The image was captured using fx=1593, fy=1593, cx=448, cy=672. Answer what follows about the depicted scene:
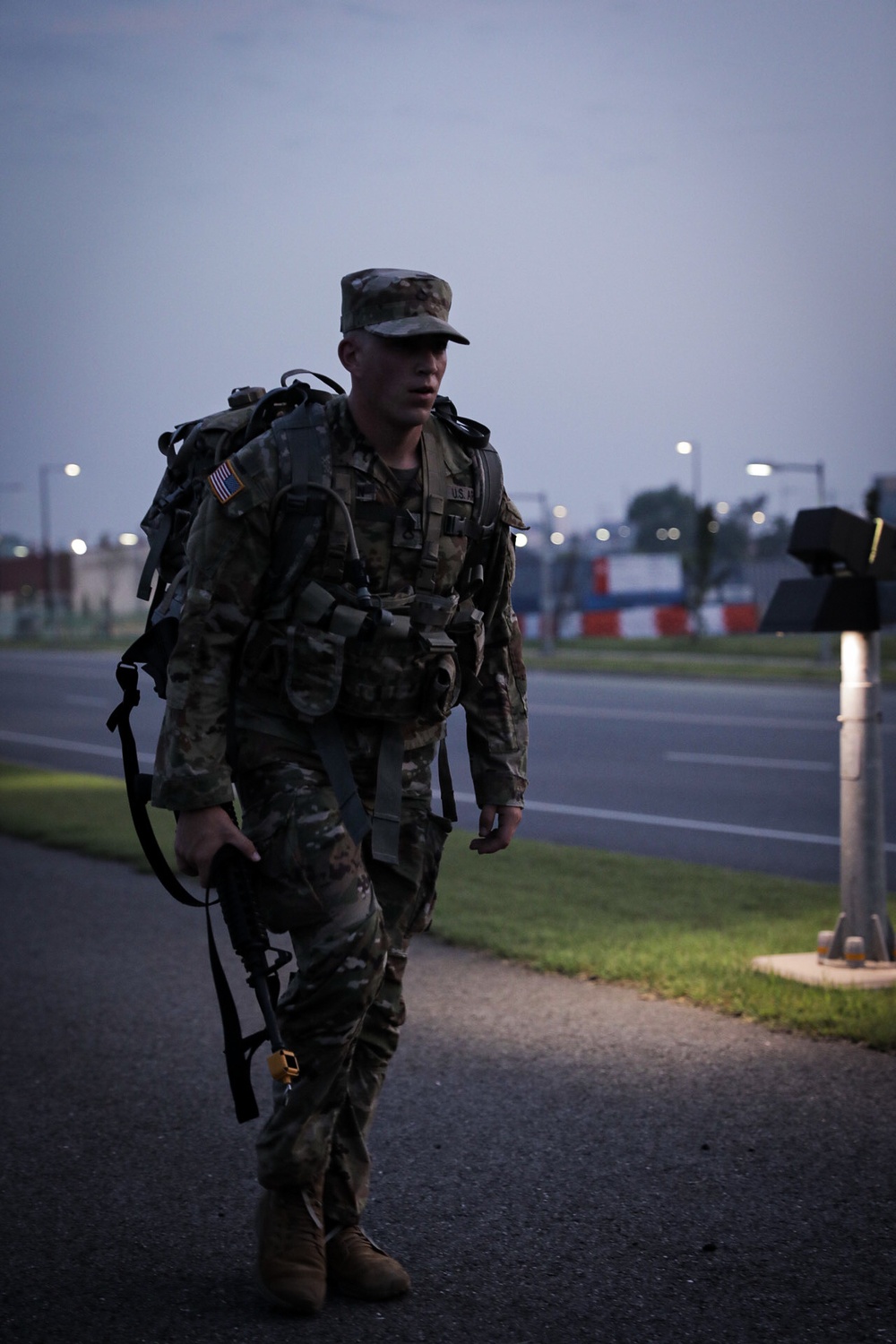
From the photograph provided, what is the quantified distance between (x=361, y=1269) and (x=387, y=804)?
988mm

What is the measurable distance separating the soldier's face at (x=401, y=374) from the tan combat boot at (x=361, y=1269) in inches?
70.2

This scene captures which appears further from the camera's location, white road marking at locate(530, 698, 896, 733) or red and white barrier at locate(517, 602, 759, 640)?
red and white barrier at locate(517, 602, 759, 640)

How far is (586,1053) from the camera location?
5215 mm

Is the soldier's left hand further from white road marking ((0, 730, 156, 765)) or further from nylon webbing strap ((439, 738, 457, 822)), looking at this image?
white road marking ((0, 730, 156, 765))

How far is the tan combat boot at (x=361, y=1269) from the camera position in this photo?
3.36 metres

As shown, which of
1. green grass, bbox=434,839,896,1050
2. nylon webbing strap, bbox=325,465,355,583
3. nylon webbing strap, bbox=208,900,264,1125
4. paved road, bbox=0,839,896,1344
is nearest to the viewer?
paved road, bbox=0,839,896,1344

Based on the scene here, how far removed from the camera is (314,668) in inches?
133

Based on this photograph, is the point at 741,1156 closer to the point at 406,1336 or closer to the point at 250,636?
the point at 406,1336

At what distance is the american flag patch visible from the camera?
332cm

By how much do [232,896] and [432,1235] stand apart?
1.02 m

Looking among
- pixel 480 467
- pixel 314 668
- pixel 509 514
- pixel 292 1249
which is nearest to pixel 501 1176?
pixel 292 1249

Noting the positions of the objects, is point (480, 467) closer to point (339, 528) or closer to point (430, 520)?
point (430, 520)

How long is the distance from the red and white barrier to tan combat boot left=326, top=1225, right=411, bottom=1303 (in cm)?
4844

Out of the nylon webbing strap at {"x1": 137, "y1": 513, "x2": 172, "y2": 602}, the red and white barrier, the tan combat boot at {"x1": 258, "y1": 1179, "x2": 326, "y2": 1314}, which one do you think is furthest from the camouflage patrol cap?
the red and white barrier
